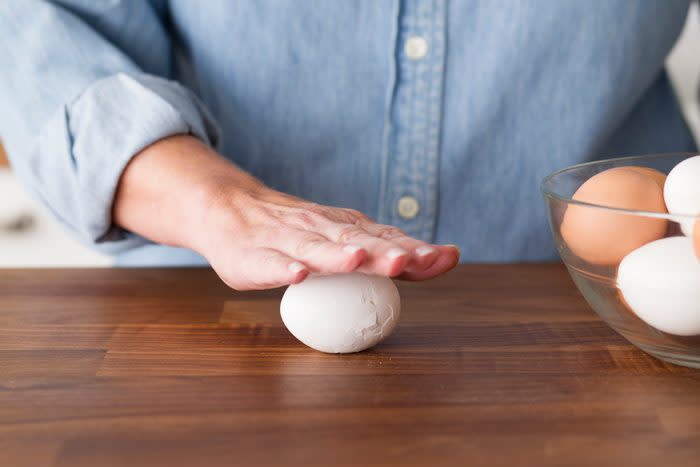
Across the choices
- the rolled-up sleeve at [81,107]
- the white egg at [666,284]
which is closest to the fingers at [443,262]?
the white egg at [666,284]

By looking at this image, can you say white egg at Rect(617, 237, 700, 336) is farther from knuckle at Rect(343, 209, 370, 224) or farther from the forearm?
the forearm

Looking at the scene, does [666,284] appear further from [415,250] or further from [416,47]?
[416,47]

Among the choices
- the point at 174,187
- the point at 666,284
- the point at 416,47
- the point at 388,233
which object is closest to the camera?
the point at 666,284

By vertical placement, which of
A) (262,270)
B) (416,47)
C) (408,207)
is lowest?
(408,207)

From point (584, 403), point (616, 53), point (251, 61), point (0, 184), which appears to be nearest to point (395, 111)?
point (251, 61)

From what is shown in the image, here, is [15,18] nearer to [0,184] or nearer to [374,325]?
[374,325]

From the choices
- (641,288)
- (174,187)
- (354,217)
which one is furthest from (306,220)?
(641,288)

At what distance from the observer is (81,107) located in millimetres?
833

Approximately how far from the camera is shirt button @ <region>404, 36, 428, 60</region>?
978mm

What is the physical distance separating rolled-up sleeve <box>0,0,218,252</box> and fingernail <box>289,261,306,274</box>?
276mm

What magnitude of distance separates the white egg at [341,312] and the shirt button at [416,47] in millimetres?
421

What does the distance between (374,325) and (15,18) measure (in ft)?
1.91

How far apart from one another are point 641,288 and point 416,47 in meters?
0.52

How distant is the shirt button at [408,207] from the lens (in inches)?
40.7
